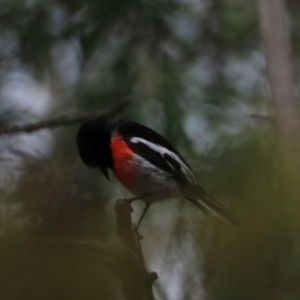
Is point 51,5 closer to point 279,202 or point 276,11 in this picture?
point 276,11

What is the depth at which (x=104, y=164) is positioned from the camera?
11.0ft

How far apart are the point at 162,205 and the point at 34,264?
6.85ft

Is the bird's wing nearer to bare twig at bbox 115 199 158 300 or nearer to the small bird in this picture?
the small bird

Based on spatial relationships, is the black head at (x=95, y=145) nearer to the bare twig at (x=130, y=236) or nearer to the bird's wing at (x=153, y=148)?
the bird's wing at (x=153, y=148)

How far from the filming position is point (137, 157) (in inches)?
131

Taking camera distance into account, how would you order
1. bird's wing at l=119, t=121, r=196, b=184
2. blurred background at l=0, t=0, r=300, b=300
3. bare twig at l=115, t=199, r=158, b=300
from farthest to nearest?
bird's wing at l=119, t=121, r=196, b=184, bare twig at l=115, t=199, r=158, b=300, blurred background at l=0, t=0, r=300, b=300

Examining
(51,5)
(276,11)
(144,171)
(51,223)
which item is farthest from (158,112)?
(51,223)

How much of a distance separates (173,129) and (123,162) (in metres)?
0.58

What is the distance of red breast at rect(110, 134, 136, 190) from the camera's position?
3311 mm

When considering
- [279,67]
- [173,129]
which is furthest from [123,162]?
[279,67]

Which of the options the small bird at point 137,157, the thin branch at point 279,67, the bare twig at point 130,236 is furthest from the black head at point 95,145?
the thin branch at point 279,67

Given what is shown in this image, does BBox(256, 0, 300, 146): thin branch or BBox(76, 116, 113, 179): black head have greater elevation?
BBox(256, 0, 300, 146): thin branch

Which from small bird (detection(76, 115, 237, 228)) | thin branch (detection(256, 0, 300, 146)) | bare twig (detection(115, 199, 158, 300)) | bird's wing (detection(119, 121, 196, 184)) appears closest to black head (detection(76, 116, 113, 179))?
small bird (detection(76, 115, 237, 228))

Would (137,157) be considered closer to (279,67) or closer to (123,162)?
(123,162)
